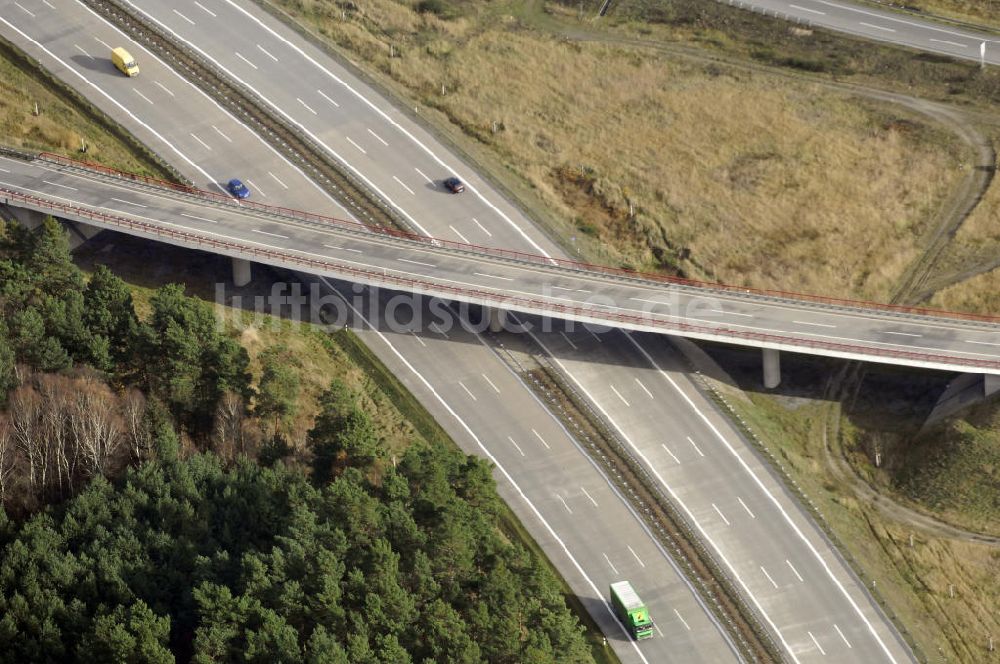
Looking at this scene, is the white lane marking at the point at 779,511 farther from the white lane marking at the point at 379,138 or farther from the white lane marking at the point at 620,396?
the white lane marking at the point at 379,138

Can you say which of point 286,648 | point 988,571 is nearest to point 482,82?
point 988,571

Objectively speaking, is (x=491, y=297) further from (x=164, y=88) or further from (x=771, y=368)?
(x=164, y=88)

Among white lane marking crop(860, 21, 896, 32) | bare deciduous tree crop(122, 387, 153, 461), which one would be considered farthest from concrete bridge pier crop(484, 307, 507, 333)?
white lane marking crop(860, 21, 896, 32)

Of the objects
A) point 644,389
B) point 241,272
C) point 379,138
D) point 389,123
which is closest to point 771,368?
point 644,389

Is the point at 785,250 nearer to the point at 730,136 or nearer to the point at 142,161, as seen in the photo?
the point at 730,136

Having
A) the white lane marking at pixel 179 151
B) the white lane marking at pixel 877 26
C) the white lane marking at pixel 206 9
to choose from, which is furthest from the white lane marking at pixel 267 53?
the white lane marking at pixel 877 26
